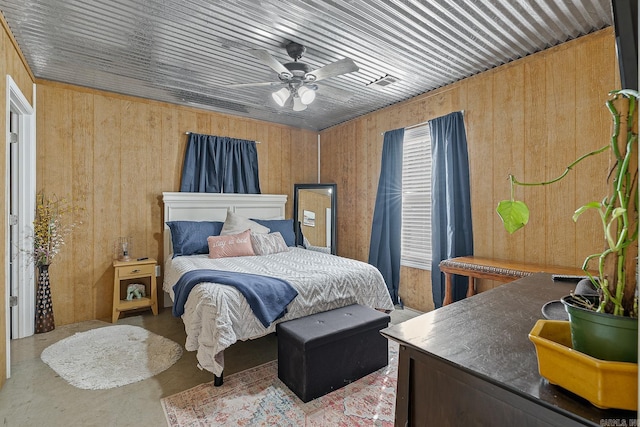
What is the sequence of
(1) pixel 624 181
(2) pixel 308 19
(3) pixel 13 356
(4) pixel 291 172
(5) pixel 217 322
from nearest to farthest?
1. (1) pixel 624 181
2. (5) pixel 217 322
3. (2) pixel 308 19
4. (3) pixel 13 356
5. (4) pixel 291 172

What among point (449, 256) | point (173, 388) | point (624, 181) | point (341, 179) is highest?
point (341, 179)

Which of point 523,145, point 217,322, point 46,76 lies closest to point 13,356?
point 217,322

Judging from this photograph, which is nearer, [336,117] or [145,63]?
[145,63]

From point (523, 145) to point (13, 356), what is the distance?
474cm

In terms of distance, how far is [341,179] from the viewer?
4.85 m

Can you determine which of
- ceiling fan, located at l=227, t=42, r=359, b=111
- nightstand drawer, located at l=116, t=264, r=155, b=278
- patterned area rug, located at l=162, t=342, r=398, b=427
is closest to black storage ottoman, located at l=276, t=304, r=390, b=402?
patterned area rug, located at l=162, t=342, r=398, b=427

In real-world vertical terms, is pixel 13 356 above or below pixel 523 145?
below

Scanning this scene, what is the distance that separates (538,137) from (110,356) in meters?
4.10

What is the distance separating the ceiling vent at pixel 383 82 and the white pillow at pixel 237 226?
217 cm

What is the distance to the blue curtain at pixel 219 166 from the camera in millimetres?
4113

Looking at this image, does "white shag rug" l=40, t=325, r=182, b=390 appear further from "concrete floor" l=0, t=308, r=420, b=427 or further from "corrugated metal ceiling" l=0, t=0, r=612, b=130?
"corrugated metal ceiling" l=0, t=0, r=612, b=130

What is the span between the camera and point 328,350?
83.0 inches

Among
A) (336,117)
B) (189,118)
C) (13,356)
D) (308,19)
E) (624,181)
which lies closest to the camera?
(624,181)

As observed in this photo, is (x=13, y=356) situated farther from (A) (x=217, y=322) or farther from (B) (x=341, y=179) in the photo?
(B) (x=341, y=179)
